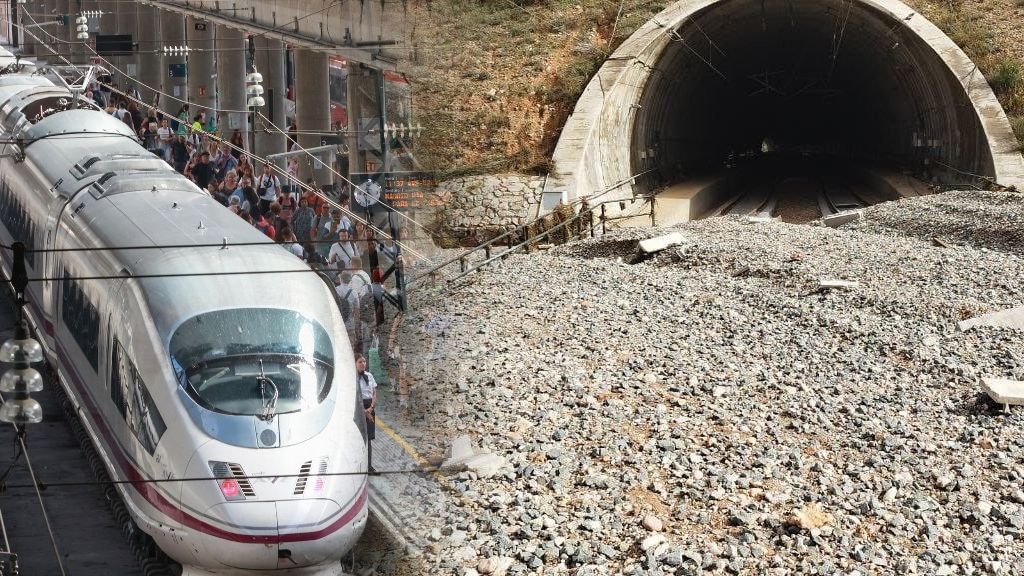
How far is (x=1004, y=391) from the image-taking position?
1057cm

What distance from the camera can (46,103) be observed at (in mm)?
16594

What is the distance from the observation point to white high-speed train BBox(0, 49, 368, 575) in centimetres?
790

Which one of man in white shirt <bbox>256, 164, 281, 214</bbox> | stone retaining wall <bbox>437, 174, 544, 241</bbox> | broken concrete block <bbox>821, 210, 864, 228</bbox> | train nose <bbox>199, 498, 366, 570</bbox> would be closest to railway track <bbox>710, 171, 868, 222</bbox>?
broken concrete block <bbox>821, 210, 864, 228</bbox>

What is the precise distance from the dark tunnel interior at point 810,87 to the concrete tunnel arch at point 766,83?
0.05m

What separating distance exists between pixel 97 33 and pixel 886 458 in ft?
74.0

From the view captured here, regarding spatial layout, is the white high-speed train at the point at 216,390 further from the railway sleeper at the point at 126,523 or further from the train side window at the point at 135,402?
the railway sleeper at the point at 126,523

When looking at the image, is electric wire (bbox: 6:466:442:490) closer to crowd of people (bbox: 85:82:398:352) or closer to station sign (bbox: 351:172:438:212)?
crowd of people (bbox: 85:82:398:352)

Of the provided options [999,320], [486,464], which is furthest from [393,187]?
[999,320]

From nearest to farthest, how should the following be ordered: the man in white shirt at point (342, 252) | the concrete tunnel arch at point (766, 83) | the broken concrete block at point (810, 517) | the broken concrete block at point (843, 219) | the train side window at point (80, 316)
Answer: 1. the broken concrete block at point (810, 517)
2. the train side window at point (80, 316)
3. the man in white shirt at point (342, 252)
4. the broken concrete block at point (843, 219)
5. the concrete tunnel arch at point (766, 83)

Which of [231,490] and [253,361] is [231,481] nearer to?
[231,490]

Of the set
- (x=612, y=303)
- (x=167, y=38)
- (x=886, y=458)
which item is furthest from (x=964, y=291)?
(x=167, y=38)

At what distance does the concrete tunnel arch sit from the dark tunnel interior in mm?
53

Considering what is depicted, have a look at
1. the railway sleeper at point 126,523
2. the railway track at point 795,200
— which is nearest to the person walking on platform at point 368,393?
the railway sleeper at point 126,523

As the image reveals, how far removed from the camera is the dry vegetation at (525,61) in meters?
24.3
